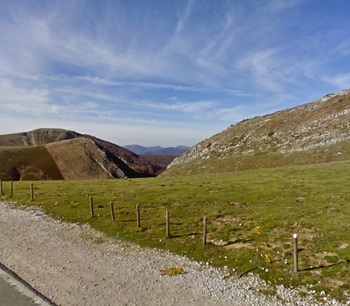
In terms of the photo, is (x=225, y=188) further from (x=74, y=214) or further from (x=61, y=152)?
(x=61, y=152)

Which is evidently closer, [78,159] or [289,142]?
[289,142]

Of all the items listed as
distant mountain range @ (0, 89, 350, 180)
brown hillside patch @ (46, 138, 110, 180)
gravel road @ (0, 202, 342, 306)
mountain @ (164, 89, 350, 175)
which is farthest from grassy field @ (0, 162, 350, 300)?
brown hillside patch @ (46, 138, 110, 180)

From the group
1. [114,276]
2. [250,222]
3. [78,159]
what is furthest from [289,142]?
[78,159]

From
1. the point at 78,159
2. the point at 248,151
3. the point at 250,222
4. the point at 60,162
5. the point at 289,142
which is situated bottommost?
the point at 250,222

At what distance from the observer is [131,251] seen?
18.5 m

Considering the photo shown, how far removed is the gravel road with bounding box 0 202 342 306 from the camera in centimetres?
1238

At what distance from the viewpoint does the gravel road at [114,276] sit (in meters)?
12.4

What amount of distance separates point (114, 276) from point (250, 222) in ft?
39.5

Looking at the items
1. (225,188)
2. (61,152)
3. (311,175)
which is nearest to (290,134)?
(311,175)

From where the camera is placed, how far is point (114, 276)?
14.7 metres

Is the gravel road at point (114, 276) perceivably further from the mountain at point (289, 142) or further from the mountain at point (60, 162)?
the mountain at point (60, 162)

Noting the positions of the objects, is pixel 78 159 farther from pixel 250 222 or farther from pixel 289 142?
pixel 250 222

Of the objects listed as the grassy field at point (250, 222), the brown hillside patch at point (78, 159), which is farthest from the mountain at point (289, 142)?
the brown hillside patch at point (78, 159)

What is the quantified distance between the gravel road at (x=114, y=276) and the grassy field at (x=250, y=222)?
123 cm
